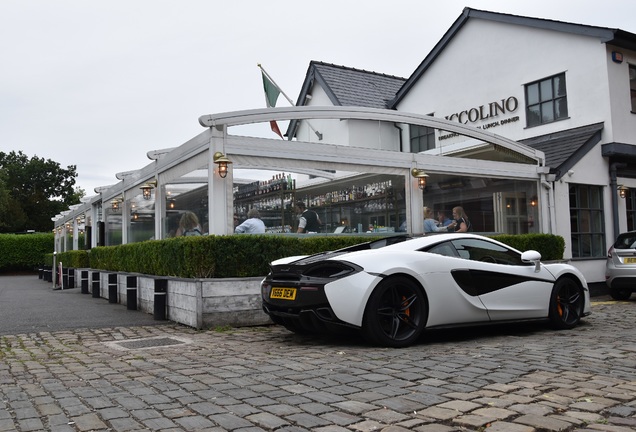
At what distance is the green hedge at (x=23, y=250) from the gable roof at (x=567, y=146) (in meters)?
33.1

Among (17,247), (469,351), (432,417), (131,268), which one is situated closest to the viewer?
(432,417)

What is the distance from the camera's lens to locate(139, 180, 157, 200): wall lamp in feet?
39.8

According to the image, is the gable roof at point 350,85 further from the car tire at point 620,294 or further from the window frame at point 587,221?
the car tire at point 620,294

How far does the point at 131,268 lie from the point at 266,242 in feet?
15.4

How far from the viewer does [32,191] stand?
242 feet

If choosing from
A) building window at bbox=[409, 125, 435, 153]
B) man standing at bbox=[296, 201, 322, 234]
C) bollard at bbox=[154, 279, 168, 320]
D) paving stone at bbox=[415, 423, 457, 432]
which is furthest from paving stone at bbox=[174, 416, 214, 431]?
building window at bbox=[409, 125, 435, 153]

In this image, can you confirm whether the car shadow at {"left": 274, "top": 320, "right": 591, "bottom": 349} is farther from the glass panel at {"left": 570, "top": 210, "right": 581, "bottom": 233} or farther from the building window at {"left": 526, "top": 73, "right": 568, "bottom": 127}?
the building window at {"left": 526, "top": 73, "right": 568, "bottom": 127}

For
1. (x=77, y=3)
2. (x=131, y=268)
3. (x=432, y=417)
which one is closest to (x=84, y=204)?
(x=131, y=268)

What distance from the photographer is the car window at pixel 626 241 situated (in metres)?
12.5

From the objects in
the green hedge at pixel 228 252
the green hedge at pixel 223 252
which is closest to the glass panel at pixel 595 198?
the green hedge at pixel 223 252

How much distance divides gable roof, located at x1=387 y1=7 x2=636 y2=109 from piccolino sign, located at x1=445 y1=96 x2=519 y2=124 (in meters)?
2.25

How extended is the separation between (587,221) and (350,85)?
370 inches

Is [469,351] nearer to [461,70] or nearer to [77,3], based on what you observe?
[77,3]

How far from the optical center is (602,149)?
597 inches
